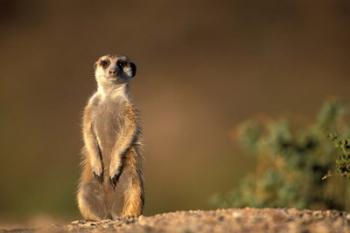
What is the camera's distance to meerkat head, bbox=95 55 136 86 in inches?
278

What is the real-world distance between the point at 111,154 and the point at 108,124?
0.31m

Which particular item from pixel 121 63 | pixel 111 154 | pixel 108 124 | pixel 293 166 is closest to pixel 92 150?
pixel 111 154

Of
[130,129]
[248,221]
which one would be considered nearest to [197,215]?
[248,221]

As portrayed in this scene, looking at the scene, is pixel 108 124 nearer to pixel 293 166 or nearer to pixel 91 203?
pixel 91 203

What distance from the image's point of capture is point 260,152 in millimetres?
8859

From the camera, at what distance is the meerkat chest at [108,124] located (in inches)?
266

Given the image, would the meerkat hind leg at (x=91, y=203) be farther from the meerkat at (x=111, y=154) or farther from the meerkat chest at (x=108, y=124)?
the meerkat chest at (x=108, y=124)

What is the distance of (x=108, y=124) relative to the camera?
267 inches

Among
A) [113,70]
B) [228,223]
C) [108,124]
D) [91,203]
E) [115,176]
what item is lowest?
[228,223]

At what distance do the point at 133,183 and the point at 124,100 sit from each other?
85cm

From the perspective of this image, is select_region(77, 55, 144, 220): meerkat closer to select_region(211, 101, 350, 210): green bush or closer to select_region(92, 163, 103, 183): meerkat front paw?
select_region(92, 163, 103, 183): meerkat front paw

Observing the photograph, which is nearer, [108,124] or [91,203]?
[91,203]

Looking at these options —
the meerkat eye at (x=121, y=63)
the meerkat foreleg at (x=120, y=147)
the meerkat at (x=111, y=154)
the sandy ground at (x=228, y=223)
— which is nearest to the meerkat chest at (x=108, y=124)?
the meerkat at (x=111, y=154)

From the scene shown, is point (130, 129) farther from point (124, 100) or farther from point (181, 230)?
point (181, 230)
